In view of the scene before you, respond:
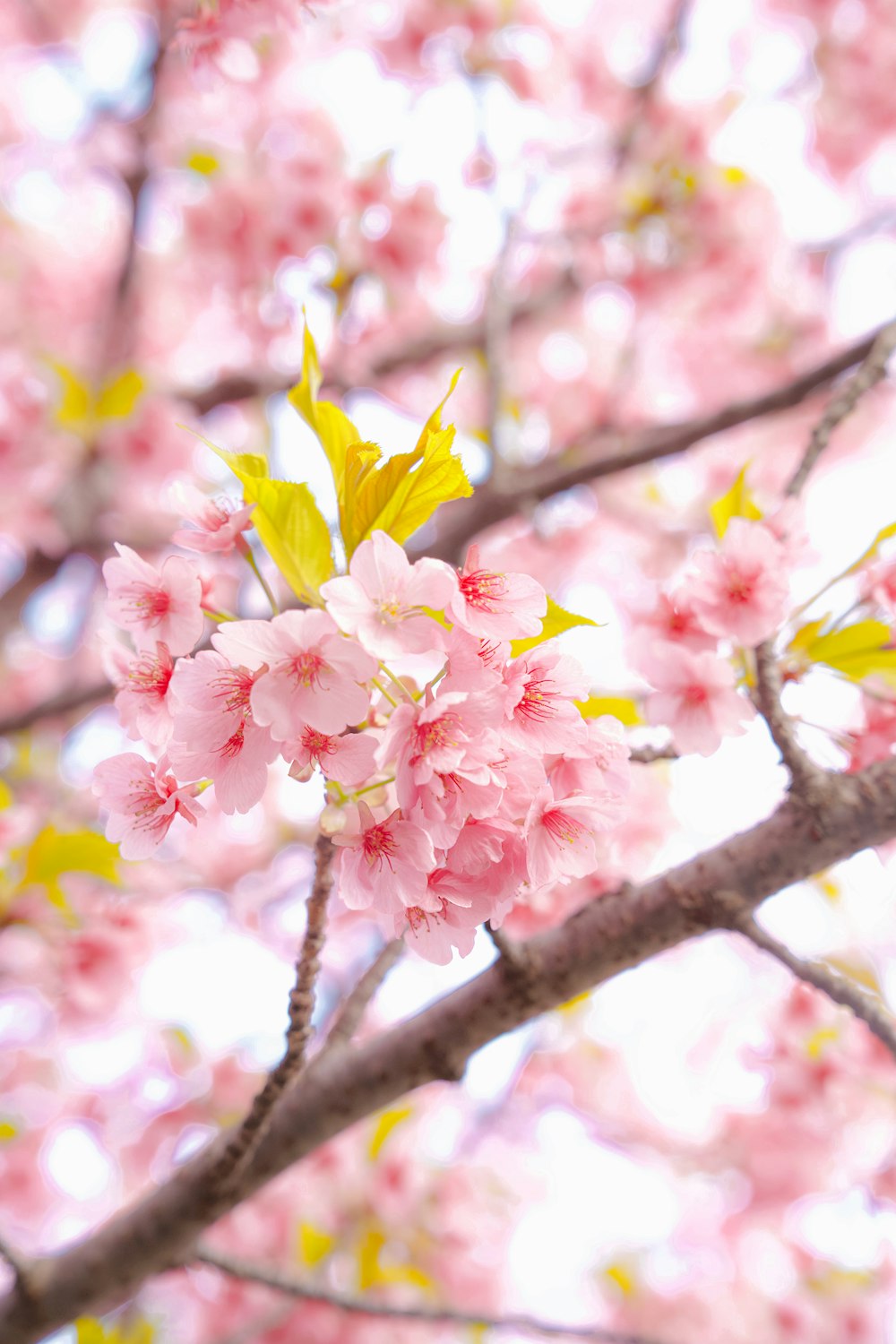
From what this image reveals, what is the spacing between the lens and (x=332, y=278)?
315 cm

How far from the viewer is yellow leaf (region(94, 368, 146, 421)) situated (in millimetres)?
3074

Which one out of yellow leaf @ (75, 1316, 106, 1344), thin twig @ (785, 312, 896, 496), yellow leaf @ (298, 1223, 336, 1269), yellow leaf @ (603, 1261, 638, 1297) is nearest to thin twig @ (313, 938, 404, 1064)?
thin twig @ (785, 312, 896, 496)

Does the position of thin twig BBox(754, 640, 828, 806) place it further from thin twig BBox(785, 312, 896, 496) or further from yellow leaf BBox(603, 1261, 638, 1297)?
yellow leaf BBox(603, 1261, 638, 1297)

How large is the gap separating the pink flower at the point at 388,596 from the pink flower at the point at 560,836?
203mm

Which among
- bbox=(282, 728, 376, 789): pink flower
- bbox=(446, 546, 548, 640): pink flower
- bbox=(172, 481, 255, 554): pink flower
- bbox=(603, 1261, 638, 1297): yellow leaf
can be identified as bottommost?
bbox=(603, 1261, 638, 1297): yellow leaf

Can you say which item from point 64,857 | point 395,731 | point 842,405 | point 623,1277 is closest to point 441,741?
point 395,731

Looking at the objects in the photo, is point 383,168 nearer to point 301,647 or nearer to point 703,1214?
point 301,647

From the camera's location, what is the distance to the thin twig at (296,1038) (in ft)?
3.37

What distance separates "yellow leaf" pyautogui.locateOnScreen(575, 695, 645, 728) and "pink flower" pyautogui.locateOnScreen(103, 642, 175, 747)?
1.52 ft

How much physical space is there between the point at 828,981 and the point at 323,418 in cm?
87

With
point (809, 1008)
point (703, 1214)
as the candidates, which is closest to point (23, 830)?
point (809, 1008)

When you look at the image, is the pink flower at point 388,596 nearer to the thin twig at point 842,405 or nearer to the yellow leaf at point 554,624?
the yellow leaf at point 554,624

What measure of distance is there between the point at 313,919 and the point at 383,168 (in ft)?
10.2

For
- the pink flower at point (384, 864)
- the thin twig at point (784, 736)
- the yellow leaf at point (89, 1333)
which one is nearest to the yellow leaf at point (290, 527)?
the pink flower at point (384, 864)
